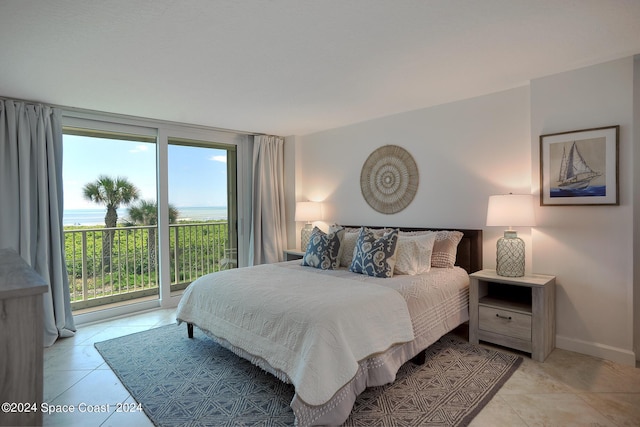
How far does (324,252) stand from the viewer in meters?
3.54

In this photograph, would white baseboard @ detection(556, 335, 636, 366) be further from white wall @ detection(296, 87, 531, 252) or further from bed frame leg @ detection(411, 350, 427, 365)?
bed frame leg @ detection(411, 350, 427, 365)

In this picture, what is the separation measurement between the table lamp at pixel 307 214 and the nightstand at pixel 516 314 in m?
2.36

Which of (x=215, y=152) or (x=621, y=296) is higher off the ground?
(x=215, y=152)

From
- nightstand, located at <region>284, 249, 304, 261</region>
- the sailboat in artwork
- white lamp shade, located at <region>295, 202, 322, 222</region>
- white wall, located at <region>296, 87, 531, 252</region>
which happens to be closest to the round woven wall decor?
white wall, located at <region>296, 87, 531, 252</region>

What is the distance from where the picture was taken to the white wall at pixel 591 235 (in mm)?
2627

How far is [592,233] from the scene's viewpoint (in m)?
2.79

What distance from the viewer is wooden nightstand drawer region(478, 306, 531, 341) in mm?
2791

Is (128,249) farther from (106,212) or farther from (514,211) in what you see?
(514,211)

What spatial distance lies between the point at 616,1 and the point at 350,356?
8.23 ft

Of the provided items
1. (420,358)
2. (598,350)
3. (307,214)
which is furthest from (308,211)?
(598,350)

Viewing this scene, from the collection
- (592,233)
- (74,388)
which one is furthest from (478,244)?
(74,388)

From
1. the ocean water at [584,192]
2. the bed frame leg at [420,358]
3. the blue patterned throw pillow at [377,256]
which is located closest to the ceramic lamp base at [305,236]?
the blue patterned throw pillow at [377,256]

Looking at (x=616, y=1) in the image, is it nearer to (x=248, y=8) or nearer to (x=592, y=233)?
(x=592, y=233)

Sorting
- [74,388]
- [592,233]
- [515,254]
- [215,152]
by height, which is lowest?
[74,388]
